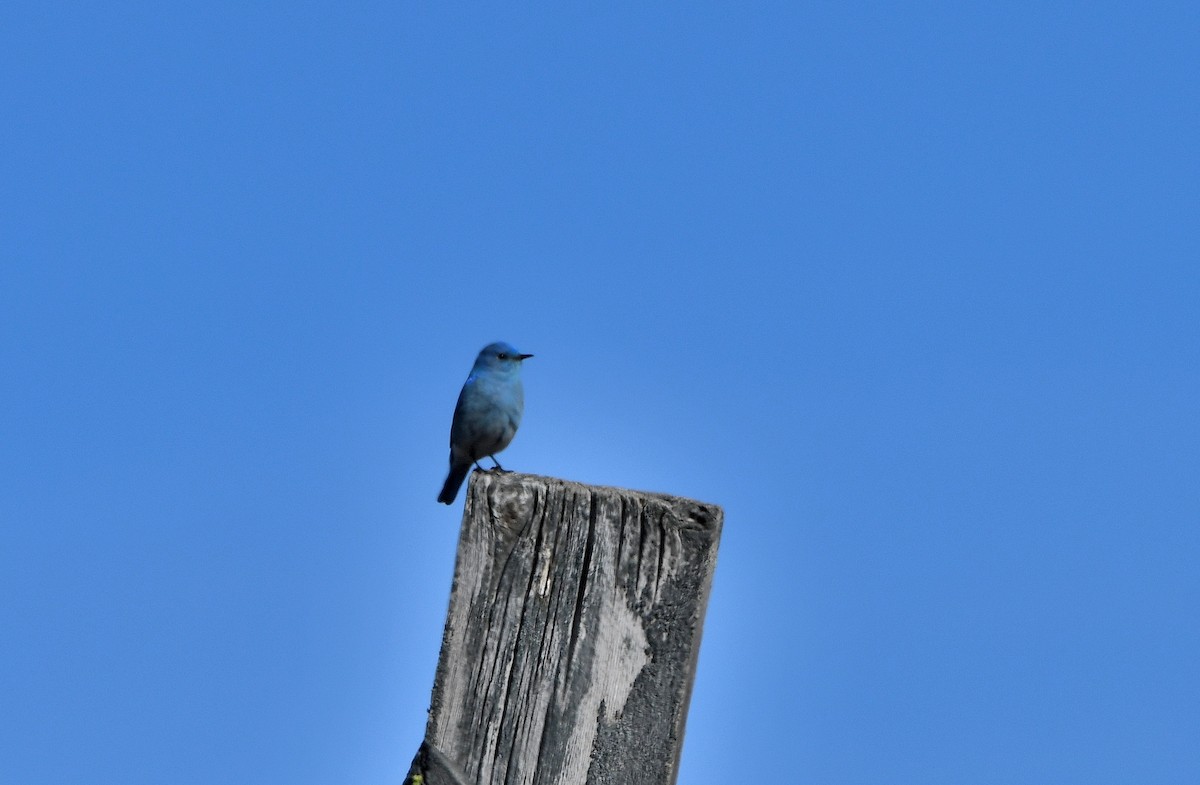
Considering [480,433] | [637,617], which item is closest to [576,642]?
[637,617]

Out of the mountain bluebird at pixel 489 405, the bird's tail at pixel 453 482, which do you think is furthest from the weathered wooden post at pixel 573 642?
the bird's tail at pixel 453 482

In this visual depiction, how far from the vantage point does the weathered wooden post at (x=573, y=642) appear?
269 cm

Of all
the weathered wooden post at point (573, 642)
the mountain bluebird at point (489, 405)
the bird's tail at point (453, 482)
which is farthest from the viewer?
the bird's tail at point (453, 482)

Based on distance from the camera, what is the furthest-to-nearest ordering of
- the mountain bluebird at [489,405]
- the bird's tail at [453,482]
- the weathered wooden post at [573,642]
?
the bird's tail at [453,482] → the mountain bluebird at [489,405] → the weathered wooden post at [573,642]

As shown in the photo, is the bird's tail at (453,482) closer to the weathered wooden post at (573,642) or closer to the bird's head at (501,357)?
the bird's head at (501,357)

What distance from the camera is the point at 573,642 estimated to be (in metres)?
2.72

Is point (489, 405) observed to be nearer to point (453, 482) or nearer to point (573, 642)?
point (453, 482)

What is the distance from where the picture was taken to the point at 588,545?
2.75 m

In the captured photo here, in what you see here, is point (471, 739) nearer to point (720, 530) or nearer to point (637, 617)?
point (637, 617)

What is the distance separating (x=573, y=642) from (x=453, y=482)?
6.96 m

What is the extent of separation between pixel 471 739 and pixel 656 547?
53 cm

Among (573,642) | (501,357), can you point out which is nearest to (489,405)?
(501,357)

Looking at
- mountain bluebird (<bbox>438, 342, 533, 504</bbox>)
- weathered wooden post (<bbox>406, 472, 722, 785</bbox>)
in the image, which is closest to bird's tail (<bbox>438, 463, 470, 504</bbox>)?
mountain bluebird (<bbox>438, 342, 533, 504</bbox>)

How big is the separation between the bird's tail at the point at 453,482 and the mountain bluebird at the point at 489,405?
225 millimetres
